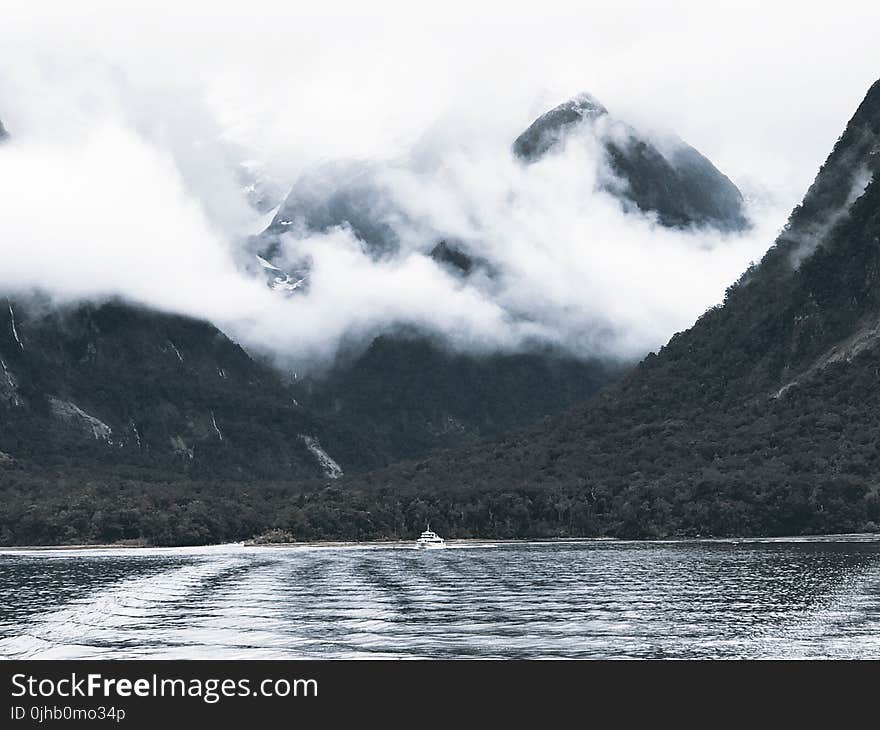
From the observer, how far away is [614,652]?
11150cm
